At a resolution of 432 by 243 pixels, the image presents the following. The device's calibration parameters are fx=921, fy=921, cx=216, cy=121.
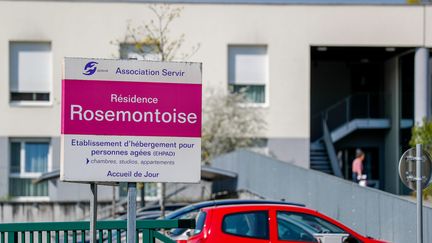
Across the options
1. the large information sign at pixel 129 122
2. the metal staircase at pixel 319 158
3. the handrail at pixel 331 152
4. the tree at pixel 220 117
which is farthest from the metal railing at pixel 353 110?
the large information sign at pixel 129 122

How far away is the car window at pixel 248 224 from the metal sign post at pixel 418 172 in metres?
2.14

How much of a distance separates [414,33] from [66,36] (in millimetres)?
13941

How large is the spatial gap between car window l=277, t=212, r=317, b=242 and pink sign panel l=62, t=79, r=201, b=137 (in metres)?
5.30

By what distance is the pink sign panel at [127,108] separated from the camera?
332 inches

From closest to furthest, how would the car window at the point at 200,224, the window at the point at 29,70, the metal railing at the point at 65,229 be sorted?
the metal railing at the point at 65,229, the car window at the point at 200,224, the window at the point at 29,70

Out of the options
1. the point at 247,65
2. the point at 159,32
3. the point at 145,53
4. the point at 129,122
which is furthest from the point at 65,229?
the point at 247,65

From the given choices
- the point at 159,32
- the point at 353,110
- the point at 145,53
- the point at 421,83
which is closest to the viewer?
the point at 145,53

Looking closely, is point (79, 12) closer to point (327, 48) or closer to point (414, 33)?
point (327, 48)

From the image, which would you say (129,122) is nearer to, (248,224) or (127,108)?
(127,108)

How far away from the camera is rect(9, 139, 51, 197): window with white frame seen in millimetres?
36688

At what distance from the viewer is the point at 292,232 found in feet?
44.6

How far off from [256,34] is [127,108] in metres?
28.8

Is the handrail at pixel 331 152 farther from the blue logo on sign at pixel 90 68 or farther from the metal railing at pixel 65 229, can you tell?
the blue logo on sign at pixel 90 68

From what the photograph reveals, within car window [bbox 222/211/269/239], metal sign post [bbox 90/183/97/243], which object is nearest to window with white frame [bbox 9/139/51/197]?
car window [bbox 222/211/269/239]
